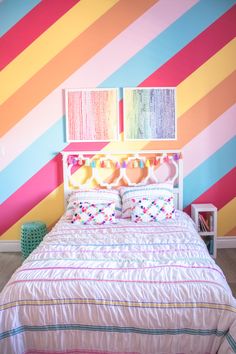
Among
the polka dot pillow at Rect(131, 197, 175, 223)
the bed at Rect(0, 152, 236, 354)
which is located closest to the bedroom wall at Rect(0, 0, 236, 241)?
the polka dot pillow at Rect(131, 197, 175, 223)

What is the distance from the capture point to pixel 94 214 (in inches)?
110

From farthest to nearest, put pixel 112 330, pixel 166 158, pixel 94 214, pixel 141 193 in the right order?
1. pixel 166 158
2. pixel 141 193
3. pixel 94 214
4. pixel 112 330

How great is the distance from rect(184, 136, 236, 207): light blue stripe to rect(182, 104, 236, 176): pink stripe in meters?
0.04

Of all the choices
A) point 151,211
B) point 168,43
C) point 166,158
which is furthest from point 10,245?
point 168,43

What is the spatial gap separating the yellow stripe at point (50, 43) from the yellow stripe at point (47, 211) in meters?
1.14

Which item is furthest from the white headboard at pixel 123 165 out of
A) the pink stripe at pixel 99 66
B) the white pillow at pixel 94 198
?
the pink stripe at pixel 99 66

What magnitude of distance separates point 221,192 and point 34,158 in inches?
80.0

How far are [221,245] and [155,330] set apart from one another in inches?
81.8

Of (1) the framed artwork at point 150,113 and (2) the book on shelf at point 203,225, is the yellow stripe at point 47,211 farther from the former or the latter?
(2) the book on shelf at point 203,225

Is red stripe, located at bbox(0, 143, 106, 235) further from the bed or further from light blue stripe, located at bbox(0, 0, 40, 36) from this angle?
the bed

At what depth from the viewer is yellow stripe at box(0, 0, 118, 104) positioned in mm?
3207

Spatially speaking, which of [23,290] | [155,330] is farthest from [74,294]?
[155,330]

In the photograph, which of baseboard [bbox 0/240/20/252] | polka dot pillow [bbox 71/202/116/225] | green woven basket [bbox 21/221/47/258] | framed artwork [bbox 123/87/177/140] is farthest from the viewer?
baseboard [bbox 0/240/20/252]

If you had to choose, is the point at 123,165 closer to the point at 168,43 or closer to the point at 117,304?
the point at 168,43
